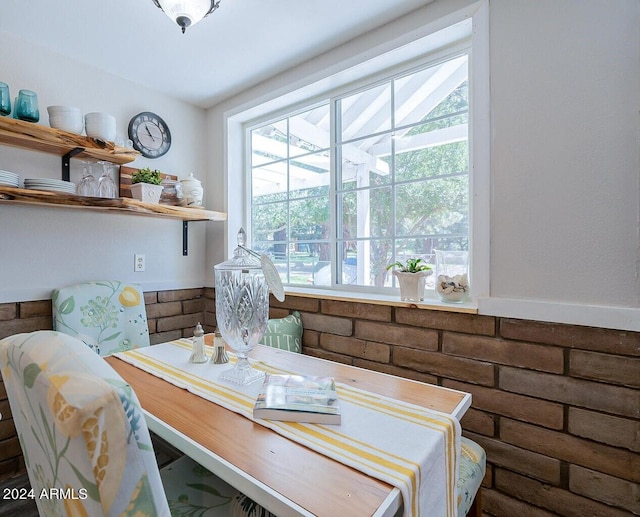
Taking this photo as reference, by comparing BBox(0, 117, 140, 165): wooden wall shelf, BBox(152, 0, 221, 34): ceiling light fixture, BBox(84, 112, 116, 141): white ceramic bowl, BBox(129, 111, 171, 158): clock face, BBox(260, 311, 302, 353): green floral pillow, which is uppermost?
BBox(152, 0, 221, 34): ceiling light fixture

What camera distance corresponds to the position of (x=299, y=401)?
0.89 metres

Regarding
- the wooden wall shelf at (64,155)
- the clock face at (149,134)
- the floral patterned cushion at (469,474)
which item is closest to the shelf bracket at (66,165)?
the wooden wall shelf at (64,155)

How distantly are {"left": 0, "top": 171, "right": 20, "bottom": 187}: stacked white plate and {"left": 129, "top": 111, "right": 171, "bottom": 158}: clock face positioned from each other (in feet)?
2.48

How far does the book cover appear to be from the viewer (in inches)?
32.8

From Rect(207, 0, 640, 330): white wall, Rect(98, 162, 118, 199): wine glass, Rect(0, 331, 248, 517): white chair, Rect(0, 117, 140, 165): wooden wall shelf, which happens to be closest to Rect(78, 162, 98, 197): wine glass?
Rect(98, 162, 118, 199): wine glass

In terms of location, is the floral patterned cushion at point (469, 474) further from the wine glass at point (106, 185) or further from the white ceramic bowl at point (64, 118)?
the white ceramic bowl at point (64, 118)

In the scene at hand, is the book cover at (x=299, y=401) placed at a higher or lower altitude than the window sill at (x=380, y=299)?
lower

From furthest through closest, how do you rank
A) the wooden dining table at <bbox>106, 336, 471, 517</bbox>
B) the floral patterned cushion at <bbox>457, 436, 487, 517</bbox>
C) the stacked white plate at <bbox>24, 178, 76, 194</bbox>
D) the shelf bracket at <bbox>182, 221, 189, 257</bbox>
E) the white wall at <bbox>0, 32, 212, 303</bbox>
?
the shelf bracket at <bbox>182, 221, 189, 257</bbox>
the white wall at <bbox>0, 32, 212, 303</bbox>
the stacked white plate at <bbox>24, 178, 76, 194</bbox>
the floral patterned cushion at <bbox>457, 436, 487, 517</bbox>
the wooden dining table at <bbox>106, 336, 471, 517</bbox>

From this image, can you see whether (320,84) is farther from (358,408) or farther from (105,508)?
(105,508)

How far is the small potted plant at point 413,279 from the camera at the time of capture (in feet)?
5.24

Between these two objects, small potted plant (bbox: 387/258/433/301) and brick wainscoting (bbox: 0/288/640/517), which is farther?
small potted plant (bbox: 387/258/433/301)

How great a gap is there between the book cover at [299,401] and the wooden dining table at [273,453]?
0.17 feet

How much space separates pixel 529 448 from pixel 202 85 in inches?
106

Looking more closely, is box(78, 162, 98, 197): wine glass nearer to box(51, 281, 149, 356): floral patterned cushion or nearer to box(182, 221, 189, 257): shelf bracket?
box(51, 281, 149, 356): floral patterned cushion
